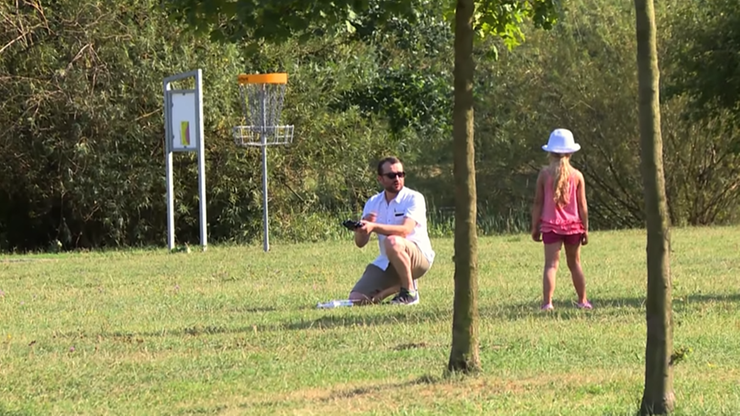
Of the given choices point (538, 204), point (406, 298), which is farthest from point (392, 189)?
point (538, 204)

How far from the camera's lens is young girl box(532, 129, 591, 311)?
36.3 feet

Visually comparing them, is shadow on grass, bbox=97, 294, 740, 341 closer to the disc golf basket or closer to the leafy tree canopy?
the leafy tree canopy

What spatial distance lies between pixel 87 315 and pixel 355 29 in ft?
18.6

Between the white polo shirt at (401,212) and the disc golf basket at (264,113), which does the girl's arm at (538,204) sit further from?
the disc golf basket at (264,113)

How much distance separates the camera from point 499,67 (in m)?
33.2

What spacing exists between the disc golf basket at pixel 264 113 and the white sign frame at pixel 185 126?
0.74 m

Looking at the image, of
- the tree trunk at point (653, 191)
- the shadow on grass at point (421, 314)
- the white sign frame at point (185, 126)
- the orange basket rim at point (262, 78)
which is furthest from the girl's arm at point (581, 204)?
the white sign frame at point (185, 126)

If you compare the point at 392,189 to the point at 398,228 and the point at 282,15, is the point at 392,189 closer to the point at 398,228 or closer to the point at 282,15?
the point at 398,228

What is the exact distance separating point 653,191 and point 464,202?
→ 1658mm

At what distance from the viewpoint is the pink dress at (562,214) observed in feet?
36.3

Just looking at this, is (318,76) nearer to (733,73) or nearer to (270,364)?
(733,73)

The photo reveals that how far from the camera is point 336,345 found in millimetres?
9281

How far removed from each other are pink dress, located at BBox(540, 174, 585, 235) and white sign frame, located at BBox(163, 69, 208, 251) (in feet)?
36.9

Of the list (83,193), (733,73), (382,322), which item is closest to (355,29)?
(382,322)
